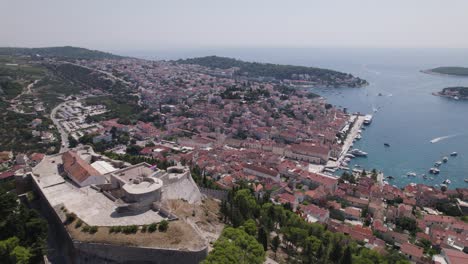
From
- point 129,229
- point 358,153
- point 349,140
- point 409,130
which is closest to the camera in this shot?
Result: point 129,229

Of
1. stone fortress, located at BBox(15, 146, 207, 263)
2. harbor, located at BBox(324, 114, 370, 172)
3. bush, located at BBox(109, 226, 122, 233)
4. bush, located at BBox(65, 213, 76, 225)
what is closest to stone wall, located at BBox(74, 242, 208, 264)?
stone fortress, located at BBox(15, 146, 207, 263)

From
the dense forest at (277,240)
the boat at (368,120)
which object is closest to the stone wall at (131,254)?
the dense forest at (277,240)

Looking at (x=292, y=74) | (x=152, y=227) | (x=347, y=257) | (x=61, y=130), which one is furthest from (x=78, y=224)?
(x=292, y=74)

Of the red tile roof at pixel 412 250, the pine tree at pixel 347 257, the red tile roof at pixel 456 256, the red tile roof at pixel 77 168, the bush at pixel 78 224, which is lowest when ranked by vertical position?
the red tile roof at pixel 456 256

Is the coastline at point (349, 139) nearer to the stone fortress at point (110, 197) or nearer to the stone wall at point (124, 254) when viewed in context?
the stone fortress at point (110, 197)

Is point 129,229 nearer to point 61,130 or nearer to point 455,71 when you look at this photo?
point 61,130

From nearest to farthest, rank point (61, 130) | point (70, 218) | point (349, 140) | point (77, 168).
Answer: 1. point (70, 218)
2. point (77, 168)
3. point (61, 130)
4. point (349, 140)

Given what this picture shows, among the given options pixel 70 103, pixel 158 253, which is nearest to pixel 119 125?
pixel 70 103

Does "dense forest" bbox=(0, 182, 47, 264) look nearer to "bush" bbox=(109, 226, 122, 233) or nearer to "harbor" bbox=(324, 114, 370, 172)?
"bush" bbox=(109, 226, 122, 233)
